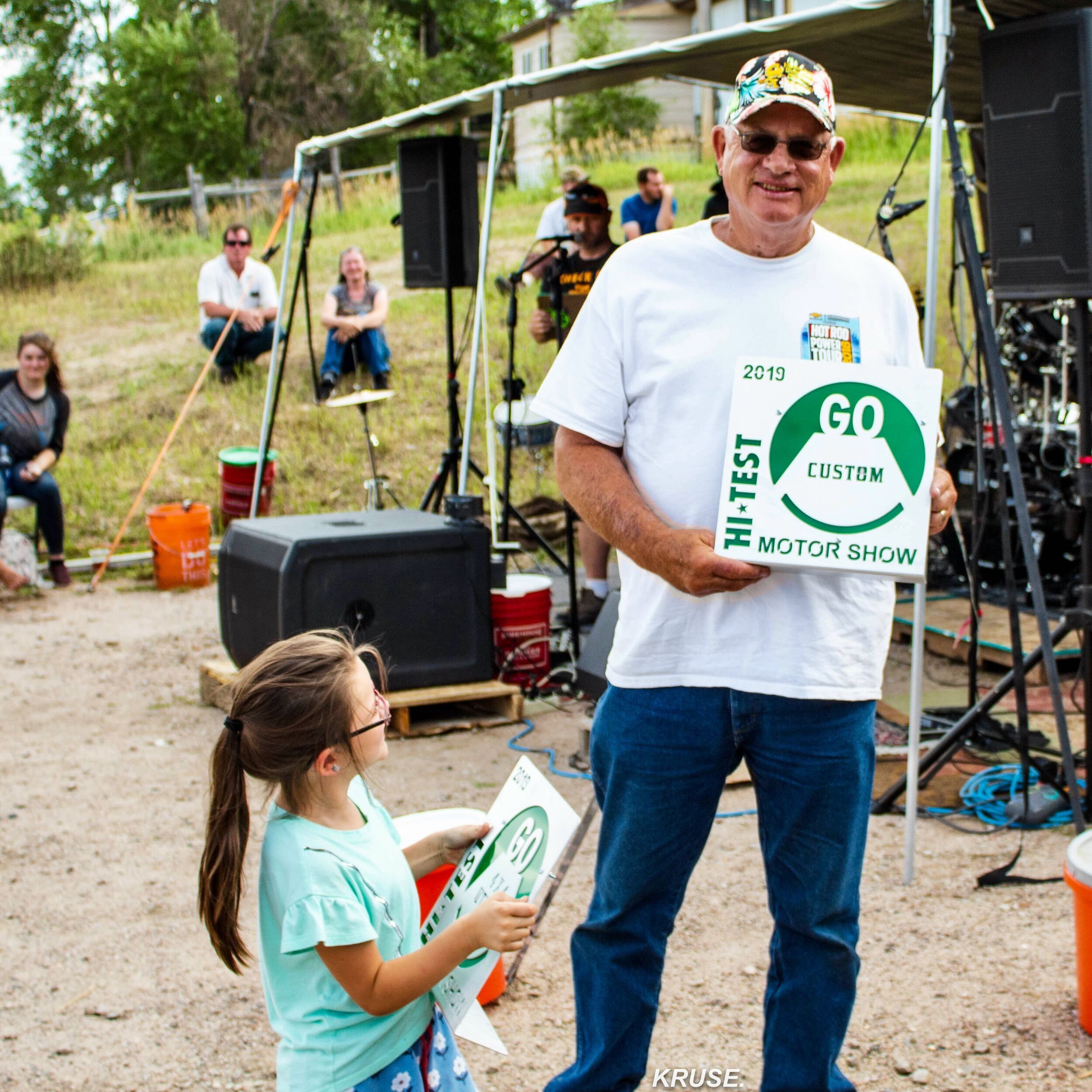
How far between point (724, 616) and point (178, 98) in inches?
1222

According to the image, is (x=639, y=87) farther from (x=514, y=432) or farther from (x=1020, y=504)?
(x=1020, y=504)

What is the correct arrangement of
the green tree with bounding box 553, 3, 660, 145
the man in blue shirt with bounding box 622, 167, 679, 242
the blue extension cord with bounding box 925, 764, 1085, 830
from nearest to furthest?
the blue extension cord with bounding box 925, 764, 1085, 830 < the man in blue shirt with bounding box 622, 167, 679, 242 < the green tree with bounding box 553, 3, 660, 145

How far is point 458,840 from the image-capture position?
1910 mm

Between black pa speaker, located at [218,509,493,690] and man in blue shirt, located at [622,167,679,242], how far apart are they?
4.42 metres

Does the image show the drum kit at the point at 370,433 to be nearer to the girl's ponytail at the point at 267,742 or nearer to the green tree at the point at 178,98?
the girl's ponytail at the point at 267,742

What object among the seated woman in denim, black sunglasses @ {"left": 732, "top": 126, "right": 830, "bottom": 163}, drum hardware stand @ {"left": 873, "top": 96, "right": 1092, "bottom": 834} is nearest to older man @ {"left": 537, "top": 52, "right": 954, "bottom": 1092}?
black sunglasses @ {"left": 732, "top": 126, "right": 830, "bottom": 163}

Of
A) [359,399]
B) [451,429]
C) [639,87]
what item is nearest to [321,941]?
[451,429]

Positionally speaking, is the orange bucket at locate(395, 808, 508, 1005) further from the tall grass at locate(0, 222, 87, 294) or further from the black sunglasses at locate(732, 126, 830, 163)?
the tall grass at locate(0, 222, 87, 294)

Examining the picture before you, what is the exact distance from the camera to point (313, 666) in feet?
5.76

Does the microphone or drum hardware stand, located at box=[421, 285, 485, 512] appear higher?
the microphone

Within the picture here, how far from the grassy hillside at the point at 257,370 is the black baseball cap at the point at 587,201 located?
2901 mm

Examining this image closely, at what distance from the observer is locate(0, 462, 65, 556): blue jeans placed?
25.0ft

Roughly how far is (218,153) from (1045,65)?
97.6 feet

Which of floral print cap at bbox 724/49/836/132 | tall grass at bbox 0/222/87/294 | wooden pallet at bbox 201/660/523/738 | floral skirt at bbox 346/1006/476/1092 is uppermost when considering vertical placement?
tall grass at bbox 0/222/87/294
